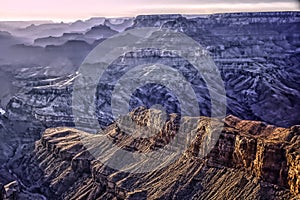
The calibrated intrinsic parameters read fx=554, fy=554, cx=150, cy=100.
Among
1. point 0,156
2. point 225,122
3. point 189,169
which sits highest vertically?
point 225,122

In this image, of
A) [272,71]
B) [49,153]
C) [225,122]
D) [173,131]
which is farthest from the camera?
[272,71]

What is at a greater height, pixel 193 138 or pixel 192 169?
pixel 193 138

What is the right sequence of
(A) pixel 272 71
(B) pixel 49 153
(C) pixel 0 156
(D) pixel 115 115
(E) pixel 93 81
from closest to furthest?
(B) pixel 49 153 → (C) pixel 0 156 → (D) pixel 115 115 → (E) pixel 93 81 → (A) pixel 272 71

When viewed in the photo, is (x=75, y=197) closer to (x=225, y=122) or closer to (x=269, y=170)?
(x=225, y=122)

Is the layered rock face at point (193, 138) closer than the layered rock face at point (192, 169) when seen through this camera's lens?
No

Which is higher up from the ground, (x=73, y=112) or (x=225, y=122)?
(x=225, y=122)

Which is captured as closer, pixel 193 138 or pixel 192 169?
pixel 192 169

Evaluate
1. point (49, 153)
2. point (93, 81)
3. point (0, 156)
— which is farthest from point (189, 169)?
point (93, 81)

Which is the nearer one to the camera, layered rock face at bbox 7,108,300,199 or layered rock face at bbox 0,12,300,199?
layered rock face at bbox 7,108,300,199
